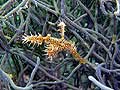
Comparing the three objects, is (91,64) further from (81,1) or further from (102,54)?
(81,1)

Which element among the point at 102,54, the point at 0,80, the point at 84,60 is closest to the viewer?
the point at 0,80

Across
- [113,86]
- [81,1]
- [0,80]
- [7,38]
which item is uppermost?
[81,1]

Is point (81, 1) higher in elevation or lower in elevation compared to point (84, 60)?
higher

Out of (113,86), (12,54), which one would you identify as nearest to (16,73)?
(12,54)

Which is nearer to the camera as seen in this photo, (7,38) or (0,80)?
(0,80)

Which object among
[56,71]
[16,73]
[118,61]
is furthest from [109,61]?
[16,73]

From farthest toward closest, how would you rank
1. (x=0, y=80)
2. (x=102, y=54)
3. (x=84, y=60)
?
1. (x=102, y=54)
2. (x=84, y=60)
3. (x=0, y=80)

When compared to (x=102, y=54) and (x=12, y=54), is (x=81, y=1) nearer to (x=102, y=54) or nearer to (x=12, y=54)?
(x=102, y=54)
